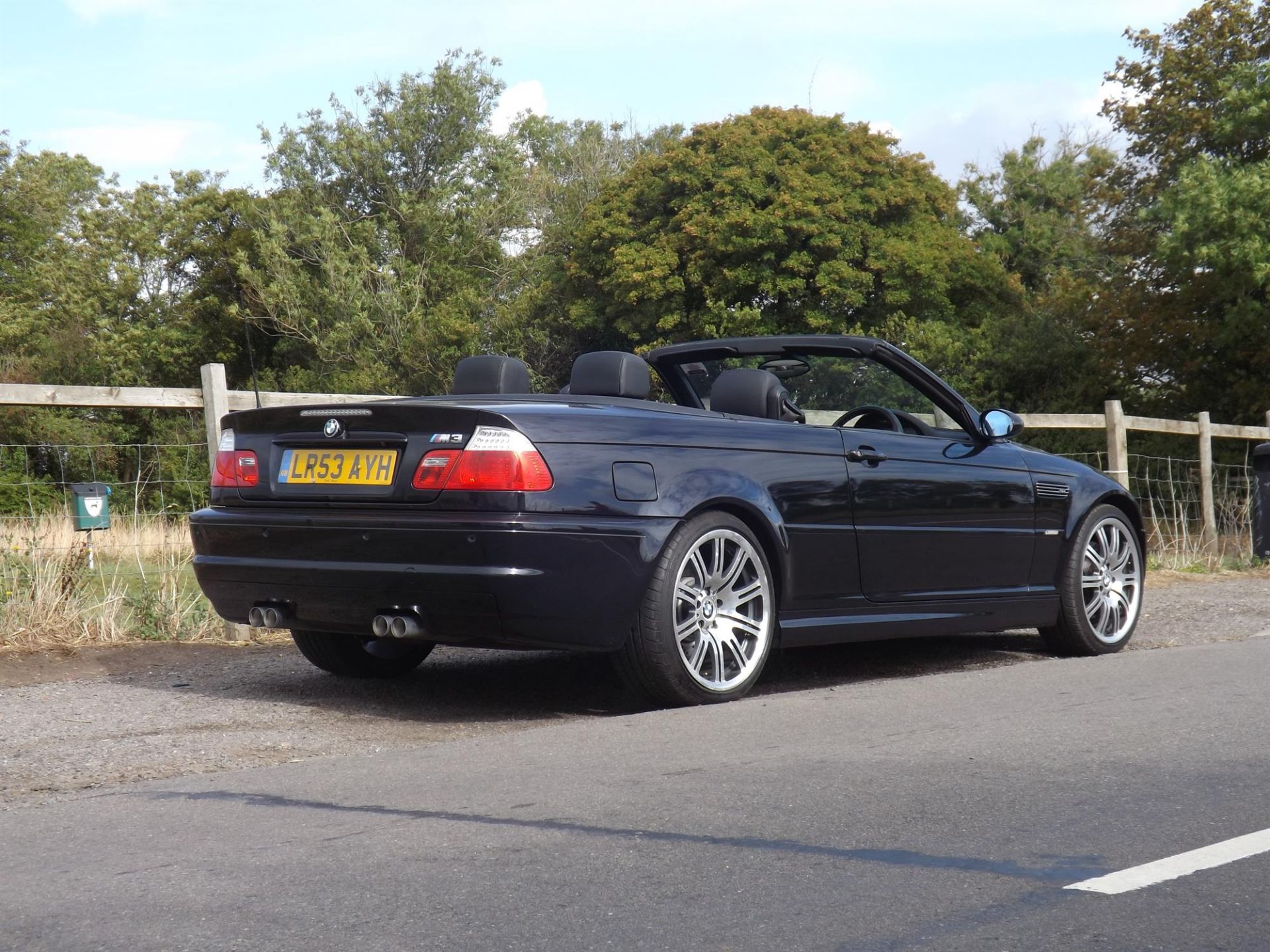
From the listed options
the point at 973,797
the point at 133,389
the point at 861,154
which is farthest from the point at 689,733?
the point at 861,154

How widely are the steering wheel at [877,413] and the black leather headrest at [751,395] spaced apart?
1.73 ft

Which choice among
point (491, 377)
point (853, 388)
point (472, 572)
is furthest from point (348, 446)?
point (853, 388)

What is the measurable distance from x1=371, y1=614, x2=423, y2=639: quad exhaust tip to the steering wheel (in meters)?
2.56

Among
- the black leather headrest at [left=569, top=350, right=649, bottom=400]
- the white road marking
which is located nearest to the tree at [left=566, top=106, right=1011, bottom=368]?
the black leather headrest at [left=569, top=350, right=649, bottom=400]

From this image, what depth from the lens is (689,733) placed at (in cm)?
512

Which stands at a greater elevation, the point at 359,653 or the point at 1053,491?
the point at 1053,491

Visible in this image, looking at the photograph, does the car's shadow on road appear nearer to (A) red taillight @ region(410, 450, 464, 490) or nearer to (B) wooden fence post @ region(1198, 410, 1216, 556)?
(A) red taillight @ region(410, 450, 464, 490)

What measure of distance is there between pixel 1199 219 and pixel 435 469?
23609 mm

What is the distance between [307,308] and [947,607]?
39295 millimetres

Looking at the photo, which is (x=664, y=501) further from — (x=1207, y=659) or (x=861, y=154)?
(x=861, y=154)

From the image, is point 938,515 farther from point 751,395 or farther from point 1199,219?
point 1199,219

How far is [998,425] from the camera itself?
24.2 feet

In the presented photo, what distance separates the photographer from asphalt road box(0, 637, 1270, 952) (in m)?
2.96

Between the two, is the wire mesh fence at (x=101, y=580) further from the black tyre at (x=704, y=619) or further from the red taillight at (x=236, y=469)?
the black tyre at (x=704, y=619)
